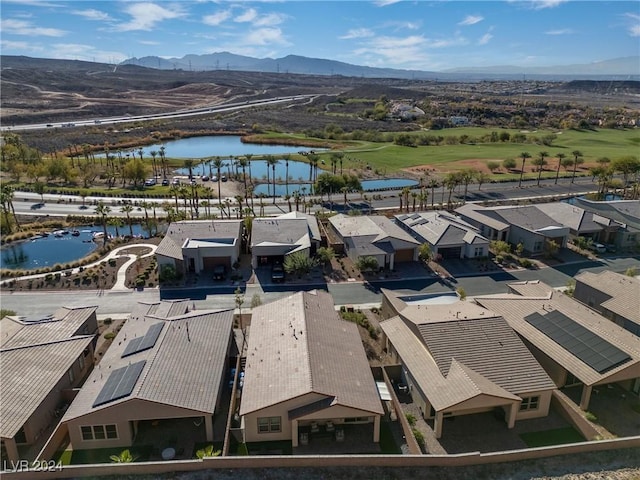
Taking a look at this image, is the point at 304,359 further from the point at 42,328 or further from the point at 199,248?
the point at 199,248

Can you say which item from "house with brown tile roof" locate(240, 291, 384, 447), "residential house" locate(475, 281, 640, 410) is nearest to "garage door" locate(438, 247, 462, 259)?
"residential house" locate(475, 281, 640, 410)

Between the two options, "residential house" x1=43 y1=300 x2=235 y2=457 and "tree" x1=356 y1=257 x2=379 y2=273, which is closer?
"residential house" x1=43 y1=300 x2=235 y2=457

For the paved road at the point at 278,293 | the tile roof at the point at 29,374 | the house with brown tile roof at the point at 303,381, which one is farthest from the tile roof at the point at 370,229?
the tile roof at the point at 29,374

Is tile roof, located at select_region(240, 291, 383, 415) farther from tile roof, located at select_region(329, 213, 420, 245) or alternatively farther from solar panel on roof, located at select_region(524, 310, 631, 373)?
tile roof, located at select_region(329, 213, 420, 245)

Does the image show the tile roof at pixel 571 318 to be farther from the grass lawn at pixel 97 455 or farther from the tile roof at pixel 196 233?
the tile roof at pixel 196 233

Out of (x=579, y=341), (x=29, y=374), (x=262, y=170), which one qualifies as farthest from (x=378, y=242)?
(x=262, y=170)

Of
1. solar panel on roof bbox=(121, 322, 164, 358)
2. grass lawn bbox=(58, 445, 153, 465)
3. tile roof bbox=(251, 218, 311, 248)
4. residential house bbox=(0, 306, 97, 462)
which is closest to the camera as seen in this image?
grass lawn bbox=(58, 445, 153, 465)

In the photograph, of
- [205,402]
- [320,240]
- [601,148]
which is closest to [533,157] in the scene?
[601,148]
